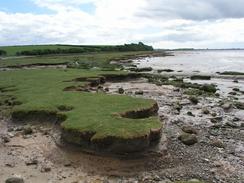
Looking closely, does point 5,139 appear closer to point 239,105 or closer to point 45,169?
point 45,169

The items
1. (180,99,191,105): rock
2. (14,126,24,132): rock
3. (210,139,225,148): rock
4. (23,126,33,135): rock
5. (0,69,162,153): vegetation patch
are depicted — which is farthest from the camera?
(180,99,191,105): rock

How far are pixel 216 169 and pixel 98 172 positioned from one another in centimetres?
499

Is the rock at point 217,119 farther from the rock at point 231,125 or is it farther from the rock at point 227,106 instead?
the rock at point 227,106

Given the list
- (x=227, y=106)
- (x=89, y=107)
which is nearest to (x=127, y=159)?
(x=89, y=107)

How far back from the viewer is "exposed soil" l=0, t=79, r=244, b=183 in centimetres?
1627

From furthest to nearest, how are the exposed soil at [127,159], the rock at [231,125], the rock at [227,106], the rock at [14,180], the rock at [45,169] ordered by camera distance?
the rock at [227,106] → the rock at [231,125] → the rock at [45,169] → the exposed soil at [127,159] → the rock at [14,180]

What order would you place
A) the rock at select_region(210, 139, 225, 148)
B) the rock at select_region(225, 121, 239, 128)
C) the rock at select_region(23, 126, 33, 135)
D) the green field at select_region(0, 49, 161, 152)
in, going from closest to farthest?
the green field at select_region(0, 49, 161, 152)
the rock at select_region(210, 139, 225, 148)
the rock at select_region(23, 126, 33, 135)
the rock at select_region(225, 121, 239, 128)

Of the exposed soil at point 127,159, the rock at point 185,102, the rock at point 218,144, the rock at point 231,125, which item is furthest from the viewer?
the rock at point 185,102

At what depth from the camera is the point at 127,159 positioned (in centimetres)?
1756

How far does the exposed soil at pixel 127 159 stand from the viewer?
16266mm

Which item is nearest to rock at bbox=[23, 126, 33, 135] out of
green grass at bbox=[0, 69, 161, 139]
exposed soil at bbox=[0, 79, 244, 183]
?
exposed soil at bbox=[0, 79, 244, 183]

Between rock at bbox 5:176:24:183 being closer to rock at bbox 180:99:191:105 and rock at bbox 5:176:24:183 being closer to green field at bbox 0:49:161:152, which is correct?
green field at bbox 0:49:161:152

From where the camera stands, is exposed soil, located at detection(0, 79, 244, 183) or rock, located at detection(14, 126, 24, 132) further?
rock, located at detection(14, 126, 24, 132)

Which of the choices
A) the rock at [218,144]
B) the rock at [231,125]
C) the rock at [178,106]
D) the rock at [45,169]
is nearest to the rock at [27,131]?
the rock at [45,169]
